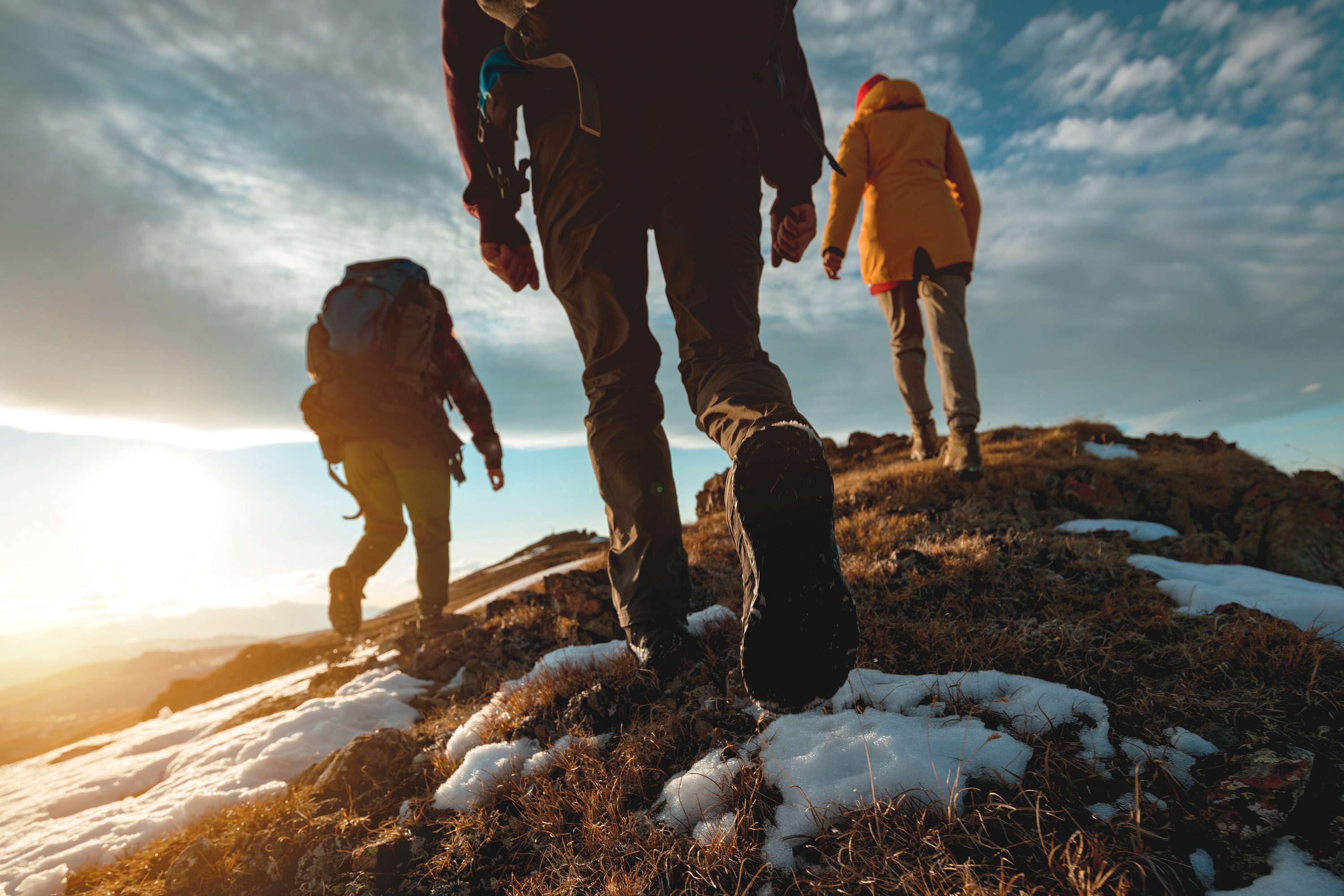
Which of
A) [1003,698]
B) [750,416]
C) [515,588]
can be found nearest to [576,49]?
[750,416]

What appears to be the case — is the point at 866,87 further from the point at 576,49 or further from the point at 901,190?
the point at 576,49

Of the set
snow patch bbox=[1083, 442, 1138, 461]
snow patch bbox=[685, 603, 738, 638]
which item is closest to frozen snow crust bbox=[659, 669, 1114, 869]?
snow patch bbox=[685, 603, 738, 638]

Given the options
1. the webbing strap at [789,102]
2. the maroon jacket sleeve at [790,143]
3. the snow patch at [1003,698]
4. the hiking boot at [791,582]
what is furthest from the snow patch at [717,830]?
the maroon jacket sleeve at [790,143]

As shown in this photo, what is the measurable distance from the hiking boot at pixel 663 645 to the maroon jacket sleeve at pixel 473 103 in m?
1.56

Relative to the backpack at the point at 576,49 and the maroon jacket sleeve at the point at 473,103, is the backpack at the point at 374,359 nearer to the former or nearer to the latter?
the maroon jacket sleeve at the point at 473,103

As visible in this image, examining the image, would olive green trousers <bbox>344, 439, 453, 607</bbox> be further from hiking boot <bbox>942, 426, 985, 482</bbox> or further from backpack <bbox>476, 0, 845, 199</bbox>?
hiking boot <bbox>942, 426, 985, 482</bbox>

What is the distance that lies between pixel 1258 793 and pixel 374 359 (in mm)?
4971

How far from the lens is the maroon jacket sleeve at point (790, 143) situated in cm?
200

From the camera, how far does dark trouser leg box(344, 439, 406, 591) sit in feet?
14.9

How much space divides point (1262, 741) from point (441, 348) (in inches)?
210

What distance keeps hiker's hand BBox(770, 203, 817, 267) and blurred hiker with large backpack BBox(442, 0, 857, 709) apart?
236 mm

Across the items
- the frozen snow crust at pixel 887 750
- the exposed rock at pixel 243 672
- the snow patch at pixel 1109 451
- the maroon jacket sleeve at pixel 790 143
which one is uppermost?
the maroon jacket sleeve at pixel 790 143

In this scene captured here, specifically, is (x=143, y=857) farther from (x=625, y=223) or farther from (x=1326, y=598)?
(x=1326, y=598)

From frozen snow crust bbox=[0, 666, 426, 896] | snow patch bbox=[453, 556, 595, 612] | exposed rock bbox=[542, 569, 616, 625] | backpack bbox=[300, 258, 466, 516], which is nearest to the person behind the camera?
frozen snow crust bbox=[0, 666, 426, 896]
